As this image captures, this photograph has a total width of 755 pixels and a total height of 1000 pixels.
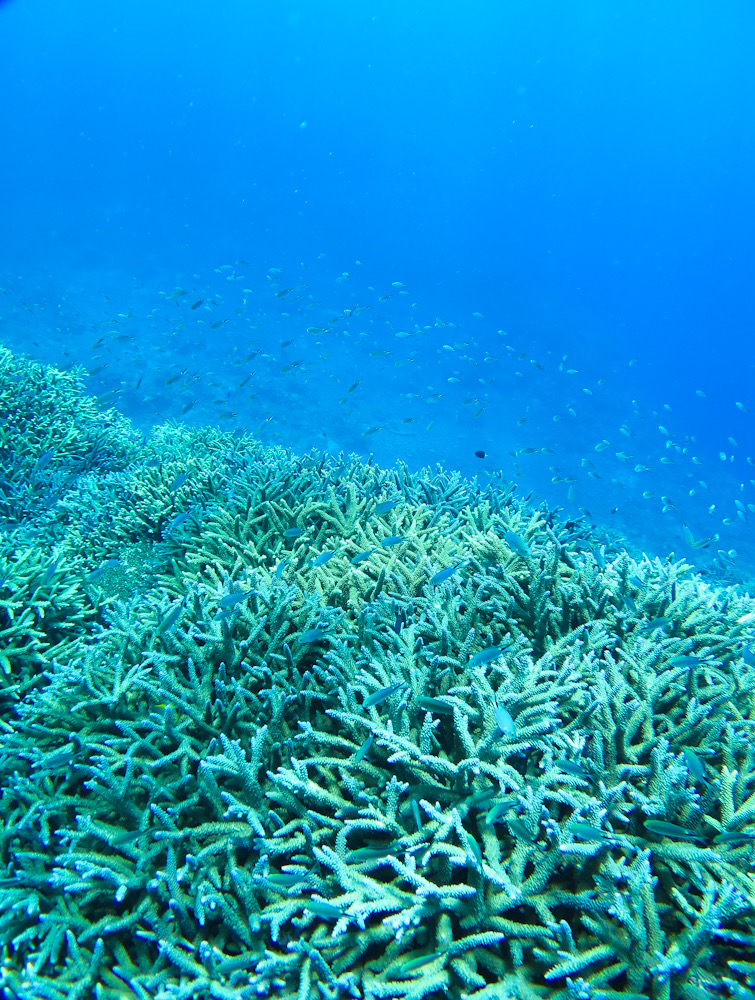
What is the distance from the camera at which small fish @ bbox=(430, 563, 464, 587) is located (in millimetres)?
3562

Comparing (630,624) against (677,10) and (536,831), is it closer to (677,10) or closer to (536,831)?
(536,831)

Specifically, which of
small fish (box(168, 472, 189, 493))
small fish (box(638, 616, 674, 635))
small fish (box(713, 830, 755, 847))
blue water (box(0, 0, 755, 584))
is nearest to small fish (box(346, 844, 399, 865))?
small fish (box(713, 830, 755, 847))

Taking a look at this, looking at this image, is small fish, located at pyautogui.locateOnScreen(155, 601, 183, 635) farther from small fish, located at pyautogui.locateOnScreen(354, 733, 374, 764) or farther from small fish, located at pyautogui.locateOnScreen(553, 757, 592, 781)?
small fish, located at pyautogui.locateOnScreen(553, 757, 592, 781)

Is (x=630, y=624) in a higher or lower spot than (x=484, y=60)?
lower

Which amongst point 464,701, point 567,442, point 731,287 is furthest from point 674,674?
point 731,287

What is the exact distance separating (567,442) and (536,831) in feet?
128

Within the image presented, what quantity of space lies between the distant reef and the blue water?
2948 centimetres

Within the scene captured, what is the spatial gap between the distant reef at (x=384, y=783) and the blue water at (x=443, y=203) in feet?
96.7

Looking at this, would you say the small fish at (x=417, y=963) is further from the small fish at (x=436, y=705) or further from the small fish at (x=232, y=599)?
the small fish at (x=232, y=599)

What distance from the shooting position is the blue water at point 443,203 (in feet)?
144

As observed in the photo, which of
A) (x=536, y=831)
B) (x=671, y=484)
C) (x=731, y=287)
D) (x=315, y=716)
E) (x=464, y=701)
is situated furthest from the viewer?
(x=731, y=287)

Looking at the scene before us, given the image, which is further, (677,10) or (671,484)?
(677,10)

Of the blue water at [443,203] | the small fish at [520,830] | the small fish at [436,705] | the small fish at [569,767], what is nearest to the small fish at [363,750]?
the small fish at [436,705]

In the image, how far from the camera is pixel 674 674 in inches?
123
